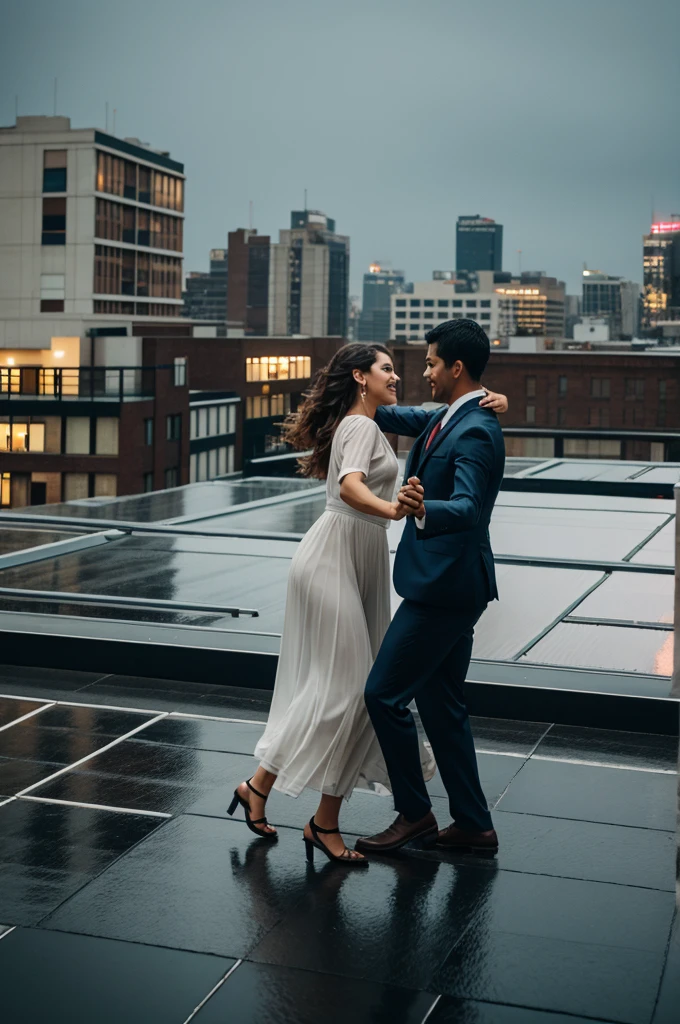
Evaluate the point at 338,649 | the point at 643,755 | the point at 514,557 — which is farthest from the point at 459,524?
the point at 514,557

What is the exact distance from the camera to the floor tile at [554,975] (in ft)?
10.9

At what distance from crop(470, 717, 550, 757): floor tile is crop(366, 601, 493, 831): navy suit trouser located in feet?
4.02

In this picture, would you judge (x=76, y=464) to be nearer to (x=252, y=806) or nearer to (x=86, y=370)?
(x=86, y=370)

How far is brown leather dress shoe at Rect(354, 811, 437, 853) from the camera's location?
14.4ft

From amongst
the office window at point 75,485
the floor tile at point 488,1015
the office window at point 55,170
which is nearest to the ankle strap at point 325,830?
the floor tile at point 488,1015

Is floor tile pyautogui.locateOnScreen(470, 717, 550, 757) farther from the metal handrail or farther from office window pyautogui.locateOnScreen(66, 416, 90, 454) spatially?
office window pyautogui.locateOnScreen(66, 416, 90, 454)

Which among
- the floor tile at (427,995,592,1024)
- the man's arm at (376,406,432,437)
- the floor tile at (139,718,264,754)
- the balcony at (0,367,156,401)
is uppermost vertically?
the balcony at (0,367,156,401)

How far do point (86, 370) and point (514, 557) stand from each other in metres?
64.7

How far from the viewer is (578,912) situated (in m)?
3.91

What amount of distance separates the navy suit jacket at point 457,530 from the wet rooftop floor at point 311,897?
0.99 meters

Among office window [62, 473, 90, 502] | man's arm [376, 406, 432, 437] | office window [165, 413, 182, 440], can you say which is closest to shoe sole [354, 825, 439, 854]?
man's arm [376, 406, 432, 437]

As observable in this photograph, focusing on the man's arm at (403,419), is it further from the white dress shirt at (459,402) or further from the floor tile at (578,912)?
the floor tile at (578,912)

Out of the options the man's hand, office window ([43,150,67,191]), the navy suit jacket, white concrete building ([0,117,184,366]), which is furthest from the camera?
office window ([43,150,67,191])

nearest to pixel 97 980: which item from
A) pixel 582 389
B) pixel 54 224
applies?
pixel 582 389
